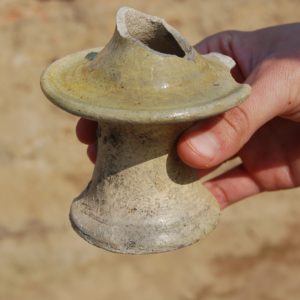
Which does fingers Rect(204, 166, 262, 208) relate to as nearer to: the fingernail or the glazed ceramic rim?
the fingernail

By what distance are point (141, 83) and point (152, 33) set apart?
287 mm

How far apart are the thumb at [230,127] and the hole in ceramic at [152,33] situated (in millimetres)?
257

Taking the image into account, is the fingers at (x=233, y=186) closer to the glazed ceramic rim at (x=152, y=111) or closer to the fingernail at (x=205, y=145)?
the fingernail at (x=205, y=145)

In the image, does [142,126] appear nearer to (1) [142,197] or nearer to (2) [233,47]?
(1) [142,197]

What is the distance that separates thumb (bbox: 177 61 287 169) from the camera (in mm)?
1930

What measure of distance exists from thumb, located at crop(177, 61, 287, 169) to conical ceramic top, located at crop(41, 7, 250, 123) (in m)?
0.12

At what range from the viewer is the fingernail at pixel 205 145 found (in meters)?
1.92

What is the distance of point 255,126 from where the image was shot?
2.03 meters

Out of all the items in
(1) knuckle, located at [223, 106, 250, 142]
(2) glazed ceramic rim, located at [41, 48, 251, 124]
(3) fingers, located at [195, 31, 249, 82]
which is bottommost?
(3) fingers, located at [195, 31, 249, 82]

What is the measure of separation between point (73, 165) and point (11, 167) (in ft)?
1.47

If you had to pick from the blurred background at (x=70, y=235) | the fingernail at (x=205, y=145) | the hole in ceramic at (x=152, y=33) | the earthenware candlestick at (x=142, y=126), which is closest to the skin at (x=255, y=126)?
the fingernail at (x=205, y=145)

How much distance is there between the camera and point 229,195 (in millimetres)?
2852

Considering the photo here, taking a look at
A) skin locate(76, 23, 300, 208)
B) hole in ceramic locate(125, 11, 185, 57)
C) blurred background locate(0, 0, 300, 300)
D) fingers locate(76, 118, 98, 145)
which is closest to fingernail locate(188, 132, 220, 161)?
skin locate(76, 23, 300, 208)

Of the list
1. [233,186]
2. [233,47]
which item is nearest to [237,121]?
[233,47]
